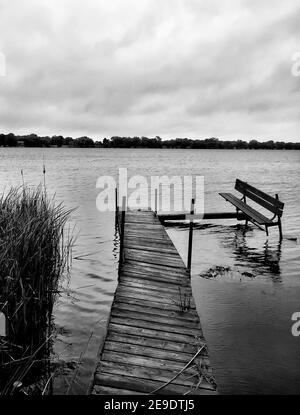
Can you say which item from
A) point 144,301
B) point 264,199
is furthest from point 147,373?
point 264,199

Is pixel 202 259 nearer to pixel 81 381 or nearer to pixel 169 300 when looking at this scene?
pixel 169 300

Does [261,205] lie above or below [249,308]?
above

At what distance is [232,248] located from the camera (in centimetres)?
1455

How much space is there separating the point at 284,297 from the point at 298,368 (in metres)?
3.20

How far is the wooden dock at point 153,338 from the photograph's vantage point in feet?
15.8

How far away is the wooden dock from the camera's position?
482 cm

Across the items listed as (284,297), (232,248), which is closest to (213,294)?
(284,297)

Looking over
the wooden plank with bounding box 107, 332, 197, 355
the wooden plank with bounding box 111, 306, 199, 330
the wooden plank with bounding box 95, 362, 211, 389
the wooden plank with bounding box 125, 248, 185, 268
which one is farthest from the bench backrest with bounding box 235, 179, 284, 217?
the wooden plank with bounding box 95, 362, 211, 389

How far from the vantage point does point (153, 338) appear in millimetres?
6035

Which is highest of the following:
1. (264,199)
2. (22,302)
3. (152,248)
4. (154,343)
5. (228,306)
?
(264,199)

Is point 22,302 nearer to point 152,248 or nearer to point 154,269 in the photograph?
point 154,269

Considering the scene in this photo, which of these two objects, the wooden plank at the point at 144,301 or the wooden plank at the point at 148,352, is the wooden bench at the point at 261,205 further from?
the wooden plank at the point at 148,352

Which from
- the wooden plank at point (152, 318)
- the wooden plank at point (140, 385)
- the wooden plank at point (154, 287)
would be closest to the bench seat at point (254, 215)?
the wooden plank at point (154, 287)
